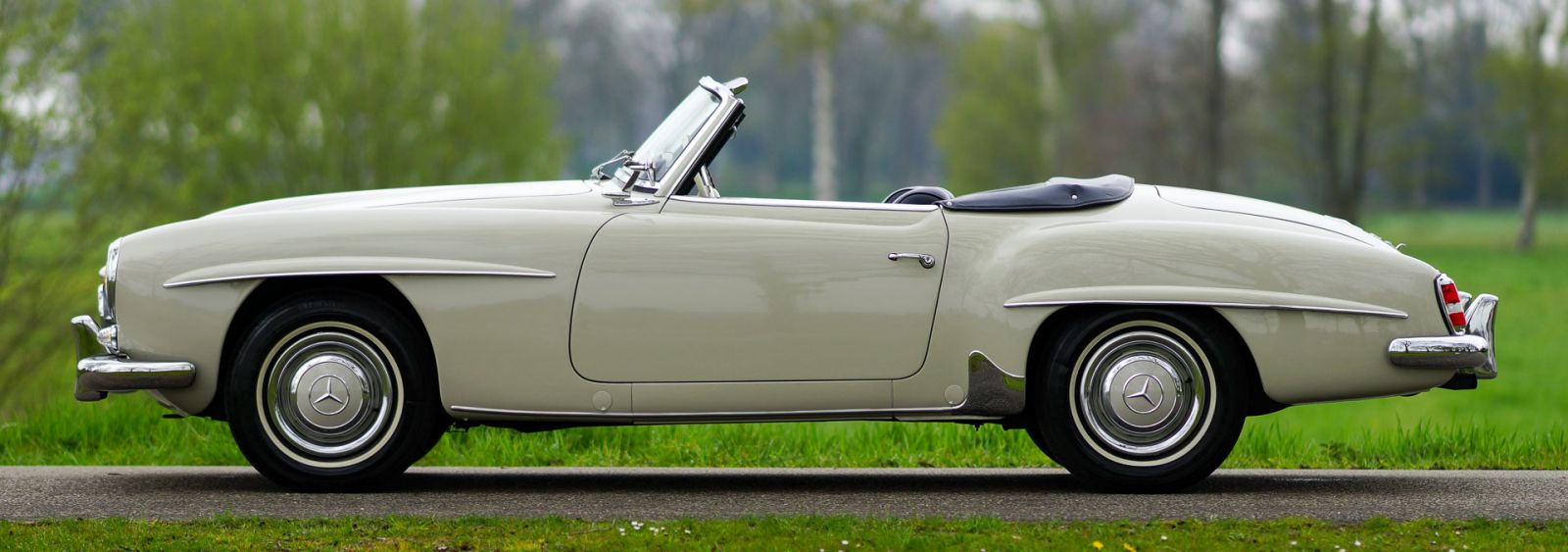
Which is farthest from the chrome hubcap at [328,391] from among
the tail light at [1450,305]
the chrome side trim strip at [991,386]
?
the tail light at [1450,305]

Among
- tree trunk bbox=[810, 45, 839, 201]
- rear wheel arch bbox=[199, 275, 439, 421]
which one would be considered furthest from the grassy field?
tree trunk bbox=[810, 45, 839, 201]

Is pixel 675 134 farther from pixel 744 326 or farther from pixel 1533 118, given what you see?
pixel 1533 118

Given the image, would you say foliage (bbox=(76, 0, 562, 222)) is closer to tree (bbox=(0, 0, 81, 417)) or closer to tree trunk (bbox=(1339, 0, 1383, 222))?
tree (bbox=(0, 0, 81, 417))

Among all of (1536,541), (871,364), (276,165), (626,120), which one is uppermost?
(626,120)

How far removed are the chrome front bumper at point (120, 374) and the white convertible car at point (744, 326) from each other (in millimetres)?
10

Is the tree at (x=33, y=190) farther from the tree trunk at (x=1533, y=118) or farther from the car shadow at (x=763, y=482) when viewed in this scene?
the tree trunk at (x=1533, y=118)

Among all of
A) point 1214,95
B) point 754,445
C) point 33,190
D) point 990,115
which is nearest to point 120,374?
point 754,445

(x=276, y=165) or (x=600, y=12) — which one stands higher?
(x=600, y=12)

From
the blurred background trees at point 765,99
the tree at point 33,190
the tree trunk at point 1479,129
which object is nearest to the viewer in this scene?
the tree at point 33,190

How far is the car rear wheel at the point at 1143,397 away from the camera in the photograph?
551 cm

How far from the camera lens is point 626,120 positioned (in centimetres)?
5806

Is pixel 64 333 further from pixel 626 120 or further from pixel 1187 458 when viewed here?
pixel 626 120

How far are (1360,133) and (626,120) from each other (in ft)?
105

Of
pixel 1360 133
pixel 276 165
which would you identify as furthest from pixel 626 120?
pixel 276 165
